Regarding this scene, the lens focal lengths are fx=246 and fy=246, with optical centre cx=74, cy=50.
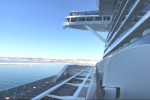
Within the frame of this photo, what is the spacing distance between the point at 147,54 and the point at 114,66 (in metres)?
1.11

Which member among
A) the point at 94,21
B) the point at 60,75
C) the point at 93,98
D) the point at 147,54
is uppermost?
the point at 94,21

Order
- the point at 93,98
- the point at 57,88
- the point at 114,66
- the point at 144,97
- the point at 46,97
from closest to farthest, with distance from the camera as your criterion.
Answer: the point at 93,98 < the point at 144,97 < the point at 114,66 < the point at 46,97 < the point at 57,88

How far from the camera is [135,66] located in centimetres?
759

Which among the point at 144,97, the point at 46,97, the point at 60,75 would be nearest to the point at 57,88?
the point at 46,97

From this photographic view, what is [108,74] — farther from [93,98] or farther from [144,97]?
[93,98]

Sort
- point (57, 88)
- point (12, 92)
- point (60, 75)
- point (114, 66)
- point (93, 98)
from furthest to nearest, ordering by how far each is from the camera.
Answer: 1. point (60, 75)
2. point (12, 92)
3. point (57, 88)
4. point (114, 66)
5. point (93, 98)

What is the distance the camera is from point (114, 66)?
7949mm

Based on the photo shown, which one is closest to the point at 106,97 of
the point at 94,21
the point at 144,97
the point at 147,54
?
the point at 144,97

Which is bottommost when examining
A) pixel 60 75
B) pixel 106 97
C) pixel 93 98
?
pixel 60 75

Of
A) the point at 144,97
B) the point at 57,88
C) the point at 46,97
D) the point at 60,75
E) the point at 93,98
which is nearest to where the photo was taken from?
the point at 93,98

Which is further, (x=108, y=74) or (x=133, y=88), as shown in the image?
(x=108, y=74)

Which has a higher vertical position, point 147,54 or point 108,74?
point 147,54

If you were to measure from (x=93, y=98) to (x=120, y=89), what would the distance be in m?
2.81

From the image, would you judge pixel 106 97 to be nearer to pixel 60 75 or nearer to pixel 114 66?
pixel 114 66
